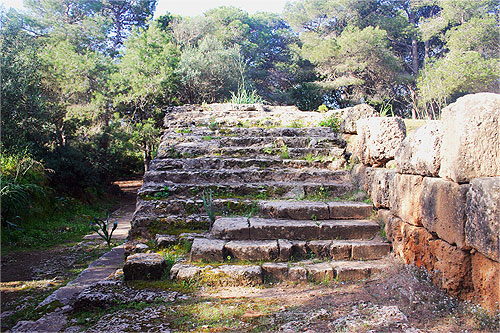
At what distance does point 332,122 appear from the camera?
629 cm

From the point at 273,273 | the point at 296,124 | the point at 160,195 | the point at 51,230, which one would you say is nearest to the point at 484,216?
the point at 273,273

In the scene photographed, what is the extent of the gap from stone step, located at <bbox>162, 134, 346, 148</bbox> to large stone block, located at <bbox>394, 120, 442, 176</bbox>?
2.44 m

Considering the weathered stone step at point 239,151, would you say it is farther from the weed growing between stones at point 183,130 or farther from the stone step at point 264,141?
the weed growing between stones at point 183,130

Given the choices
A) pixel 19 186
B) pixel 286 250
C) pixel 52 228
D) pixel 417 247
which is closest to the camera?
pixel 417 247

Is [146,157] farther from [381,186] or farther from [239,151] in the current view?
[381,186]

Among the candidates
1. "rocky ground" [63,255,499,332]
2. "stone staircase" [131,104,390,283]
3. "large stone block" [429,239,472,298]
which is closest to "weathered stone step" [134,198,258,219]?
"stone staircase" [131,104,390,283]

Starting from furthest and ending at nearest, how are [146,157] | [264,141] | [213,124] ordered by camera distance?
[146,157]
[213,124]
[264,141]

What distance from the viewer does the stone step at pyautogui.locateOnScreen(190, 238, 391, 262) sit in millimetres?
3320

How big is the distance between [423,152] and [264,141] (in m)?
3.32

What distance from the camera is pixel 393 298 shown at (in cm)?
255

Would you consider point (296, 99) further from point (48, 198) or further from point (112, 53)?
point (48, 198)

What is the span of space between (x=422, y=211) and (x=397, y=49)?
2340 cm

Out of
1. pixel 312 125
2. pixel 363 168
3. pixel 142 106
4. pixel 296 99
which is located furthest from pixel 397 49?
pixel 363 168

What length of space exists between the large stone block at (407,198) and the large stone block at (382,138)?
23.4 inches
